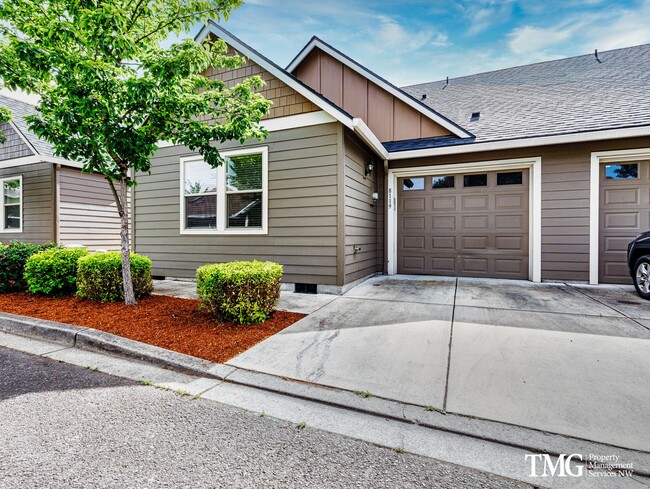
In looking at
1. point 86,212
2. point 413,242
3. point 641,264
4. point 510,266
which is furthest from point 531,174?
point 86,212

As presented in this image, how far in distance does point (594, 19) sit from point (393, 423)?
32.5ft

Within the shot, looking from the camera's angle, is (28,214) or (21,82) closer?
(21,82)

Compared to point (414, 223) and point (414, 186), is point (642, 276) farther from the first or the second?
point (414, 186)

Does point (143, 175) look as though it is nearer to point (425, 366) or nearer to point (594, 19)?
point (425, 366)

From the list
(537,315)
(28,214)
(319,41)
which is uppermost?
(319,41)

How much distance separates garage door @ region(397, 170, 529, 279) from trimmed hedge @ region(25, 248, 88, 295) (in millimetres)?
6348

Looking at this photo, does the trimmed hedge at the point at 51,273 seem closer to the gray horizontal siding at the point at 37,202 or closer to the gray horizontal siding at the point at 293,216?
the gray horizontal siding at the point at 293,216

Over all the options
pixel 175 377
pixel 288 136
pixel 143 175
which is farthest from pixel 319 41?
pixel 175 377

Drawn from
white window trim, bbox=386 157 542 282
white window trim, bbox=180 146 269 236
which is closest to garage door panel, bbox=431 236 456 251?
white window trim, bbox=386 157 542 282

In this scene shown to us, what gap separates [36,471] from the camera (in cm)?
153

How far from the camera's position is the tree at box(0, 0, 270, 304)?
3359 millimetres

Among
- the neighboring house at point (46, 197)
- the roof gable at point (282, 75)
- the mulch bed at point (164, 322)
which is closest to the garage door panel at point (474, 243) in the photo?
the roof gable at point (282, 75)

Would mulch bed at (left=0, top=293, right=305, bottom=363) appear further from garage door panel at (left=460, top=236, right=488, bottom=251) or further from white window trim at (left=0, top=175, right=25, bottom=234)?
white window trim at (left=0, top=175, right=25, bottom=234)

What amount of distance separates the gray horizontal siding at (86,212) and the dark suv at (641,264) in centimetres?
1220
